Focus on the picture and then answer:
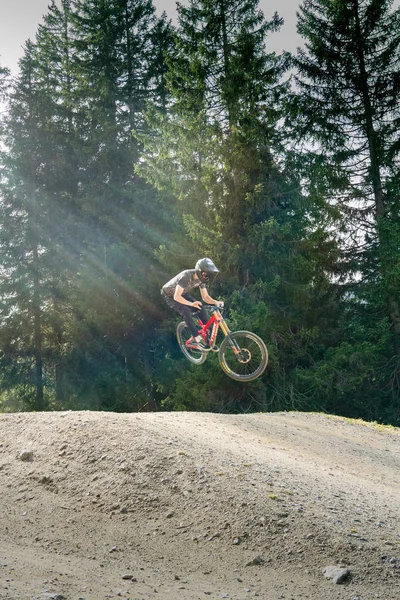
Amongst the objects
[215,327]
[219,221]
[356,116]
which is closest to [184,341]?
[215,327]

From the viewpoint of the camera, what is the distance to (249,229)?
18297 millimetres

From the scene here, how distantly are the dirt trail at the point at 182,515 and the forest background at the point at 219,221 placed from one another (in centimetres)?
880

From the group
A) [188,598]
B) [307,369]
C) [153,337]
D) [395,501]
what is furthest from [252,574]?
[153,337]

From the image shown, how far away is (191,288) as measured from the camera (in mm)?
9555

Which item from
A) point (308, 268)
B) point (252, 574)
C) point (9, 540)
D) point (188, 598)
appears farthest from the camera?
point (308, 268)

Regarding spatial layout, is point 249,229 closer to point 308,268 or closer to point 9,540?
point 308,268

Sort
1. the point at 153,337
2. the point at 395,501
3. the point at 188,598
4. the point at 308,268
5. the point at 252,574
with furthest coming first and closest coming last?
the point at 153,337
the point at 308,268
the point at 395,501
the point at 252,574
the point at 188,598

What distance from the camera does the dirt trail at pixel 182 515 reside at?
201 inches

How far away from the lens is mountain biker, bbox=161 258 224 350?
346 inches

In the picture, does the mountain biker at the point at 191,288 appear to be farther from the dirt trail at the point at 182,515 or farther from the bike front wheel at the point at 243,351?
the dirt trail at the point at 182,515

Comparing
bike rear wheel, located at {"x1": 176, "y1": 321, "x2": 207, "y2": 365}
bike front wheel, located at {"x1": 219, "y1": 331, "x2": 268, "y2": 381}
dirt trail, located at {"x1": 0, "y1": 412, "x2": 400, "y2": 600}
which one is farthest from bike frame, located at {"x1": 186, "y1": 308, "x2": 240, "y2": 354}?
dirt trail, located at {"x1": 0, "y1": 412, "x2": 400, "y2": 600}

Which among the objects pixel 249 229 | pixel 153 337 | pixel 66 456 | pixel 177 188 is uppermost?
pixel 177 188

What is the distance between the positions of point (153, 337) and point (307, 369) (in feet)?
22.2

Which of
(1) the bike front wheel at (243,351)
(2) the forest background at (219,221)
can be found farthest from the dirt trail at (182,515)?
(2) the forest background at (219,221)
